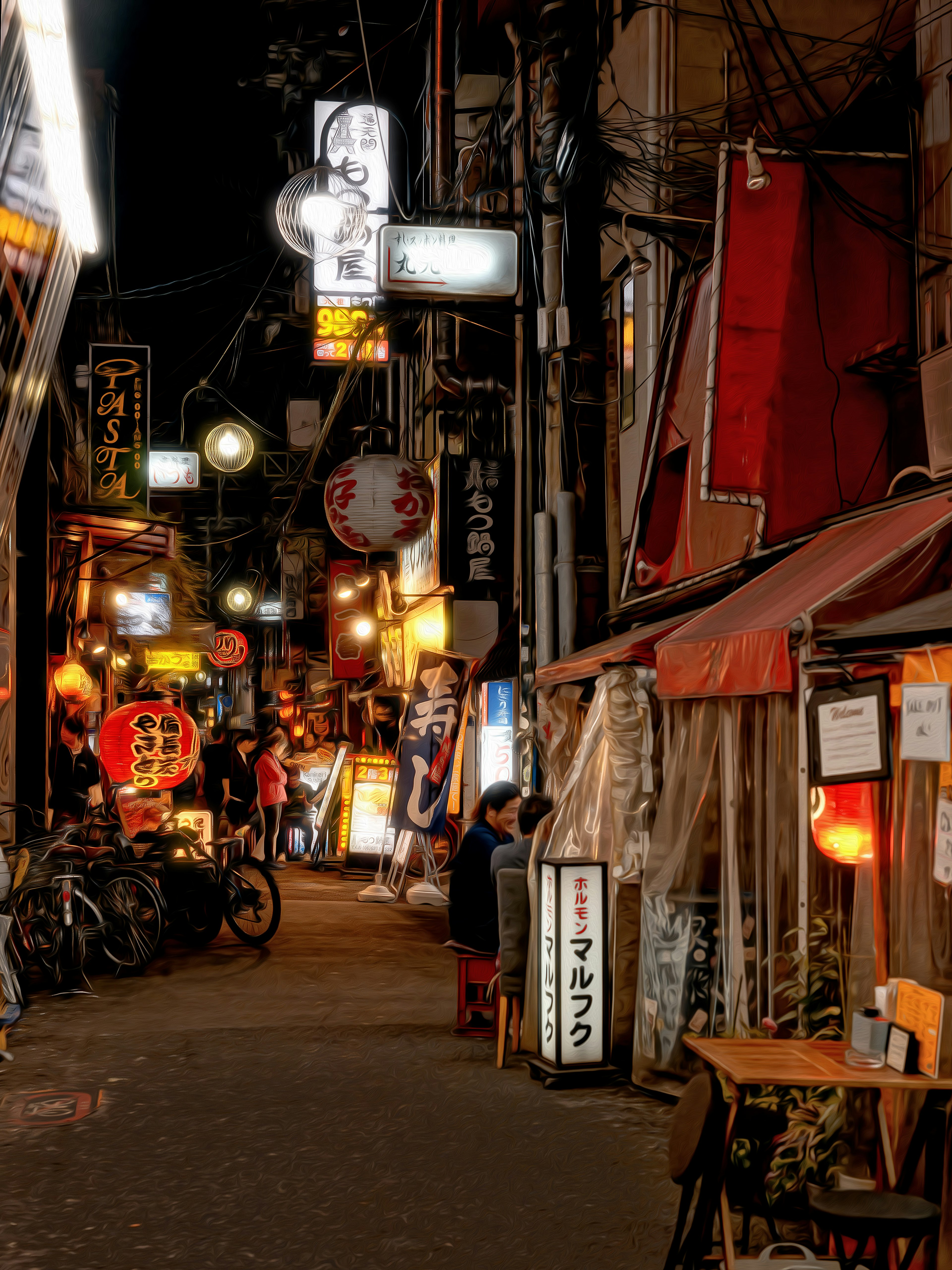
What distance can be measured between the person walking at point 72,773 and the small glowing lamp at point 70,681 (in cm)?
91

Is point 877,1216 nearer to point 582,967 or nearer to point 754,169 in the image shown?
point 582,967

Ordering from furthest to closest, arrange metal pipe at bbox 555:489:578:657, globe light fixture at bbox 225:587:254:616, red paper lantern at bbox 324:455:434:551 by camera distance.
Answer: globe light fixture at bbox 225:587:254:616 → red paper lantern at bbox 324:455:434:551 → metal pipe at bbox 555:489:578:657

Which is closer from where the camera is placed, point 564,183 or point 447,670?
point 564,183

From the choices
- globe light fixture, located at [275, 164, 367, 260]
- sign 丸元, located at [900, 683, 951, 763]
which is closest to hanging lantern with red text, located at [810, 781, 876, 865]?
sign 丸元, located at [900, 683, 951, 763]

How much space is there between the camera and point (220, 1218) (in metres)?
6.31

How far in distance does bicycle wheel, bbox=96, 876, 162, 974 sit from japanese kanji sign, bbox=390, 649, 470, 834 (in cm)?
629

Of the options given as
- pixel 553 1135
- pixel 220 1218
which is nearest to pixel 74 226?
pixel 220 1218

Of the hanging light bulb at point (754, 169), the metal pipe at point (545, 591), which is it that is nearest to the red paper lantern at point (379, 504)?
the metal pipe at point (545, 591)

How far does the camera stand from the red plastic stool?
404 inches

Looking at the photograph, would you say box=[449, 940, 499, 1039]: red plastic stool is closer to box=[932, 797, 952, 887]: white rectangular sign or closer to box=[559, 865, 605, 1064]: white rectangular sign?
box=[559, 865, 605, 1064]: white rectangular sign

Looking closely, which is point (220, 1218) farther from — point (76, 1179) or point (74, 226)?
point (74, 226)

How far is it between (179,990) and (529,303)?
9.31 metres

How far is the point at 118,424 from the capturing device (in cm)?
2056

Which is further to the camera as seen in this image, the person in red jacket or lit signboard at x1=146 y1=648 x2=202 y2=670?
lit signboard at x1=146 y1=648 x2=202 y2=670
